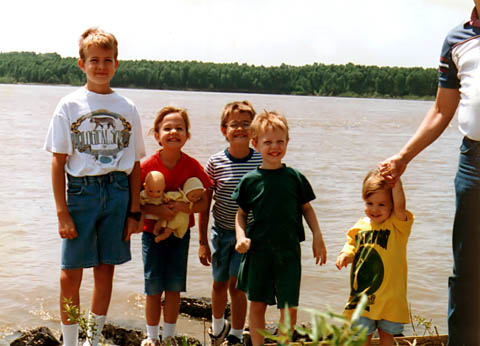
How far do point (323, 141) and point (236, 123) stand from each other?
17.2m

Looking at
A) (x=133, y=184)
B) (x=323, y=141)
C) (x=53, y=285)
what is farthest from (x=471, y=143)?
(x=323, y=141)

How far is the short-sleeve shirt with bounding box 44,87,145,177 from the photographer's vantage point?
3.82 meters

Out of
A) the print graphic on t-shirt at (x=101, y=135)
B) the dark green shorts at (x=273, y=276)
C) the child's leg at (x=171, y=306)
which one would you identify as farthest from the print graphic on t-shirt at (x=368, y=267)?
the print graphic on t-shirt at (x=101, y=135)

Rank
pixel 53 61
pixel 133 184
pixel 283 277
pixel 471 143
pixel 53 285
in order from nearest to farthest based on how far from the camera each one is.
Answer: pixel 471 143 → pixel 283 277 → pixel 133 184 → pixel 53 285 → pixel 53 61

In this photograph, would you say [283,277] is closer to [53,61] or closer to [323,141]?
[323,141]

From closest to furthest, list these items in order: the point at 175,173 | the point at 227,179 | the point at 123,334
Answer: the point at 175,173
the point at 227,179
the point at 123,334

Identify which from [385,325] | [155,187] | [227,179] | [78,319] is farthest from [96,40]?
[385,325]

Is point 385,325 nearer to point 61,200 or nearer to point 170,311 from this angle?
point 170,311

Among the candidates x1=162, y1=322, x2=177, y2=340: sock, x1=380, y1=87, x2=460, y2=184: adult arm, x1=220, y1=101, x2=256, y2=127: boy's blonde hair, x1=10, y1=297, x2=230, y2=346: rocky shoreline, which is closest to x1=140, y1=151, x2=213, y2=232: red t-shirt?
x1=220, y1=101, x2=256, y2=127: boy's blonde hair

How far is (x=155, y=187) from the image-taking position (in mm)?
4066

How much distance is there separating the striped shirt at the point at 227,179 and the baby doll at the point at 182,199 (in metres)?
0.25

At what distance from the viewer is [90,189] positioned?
3.82m

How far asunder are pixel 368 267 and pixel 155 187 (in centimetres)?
142

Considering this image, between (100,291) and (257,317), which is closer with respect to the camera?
(257,317)
